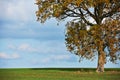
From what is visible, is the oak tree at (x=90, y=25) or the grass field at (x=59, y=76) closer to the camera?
the grass field at (x=59, y=76)

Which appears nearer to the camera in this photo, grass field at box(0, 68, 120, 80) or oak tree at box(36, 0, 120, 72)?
grass field at box(0, 68, 120, 80)

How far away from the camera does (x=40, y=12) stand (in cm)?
5938

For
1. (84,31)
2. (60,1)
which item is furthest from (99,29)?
(60,1)

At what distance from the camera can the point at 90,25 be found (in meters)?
60.0

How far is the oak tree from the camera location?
57625mm

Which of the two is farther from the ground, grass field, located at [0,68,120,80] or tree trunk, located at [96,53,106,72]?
tree trunk, located at [96,53,106,72]

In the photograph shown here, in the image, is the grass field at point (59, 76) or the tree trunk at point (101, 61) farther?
the tree trunk at point (101, 61)

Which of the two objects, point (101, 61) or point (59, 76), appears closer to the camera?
point (59, 76)

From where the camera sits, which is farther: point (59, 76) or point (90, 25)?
point (90, 25)

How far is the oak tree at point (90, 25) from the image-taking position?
2269 inches

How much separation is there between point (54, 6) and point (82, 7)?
12.2 feet

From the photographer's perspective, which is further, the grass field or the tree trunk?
the tree trunk

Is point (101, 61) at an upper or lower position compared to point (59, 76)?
upper

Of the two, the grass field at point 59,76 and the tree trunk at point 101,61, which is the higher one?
the tree trunk at point 101,61
